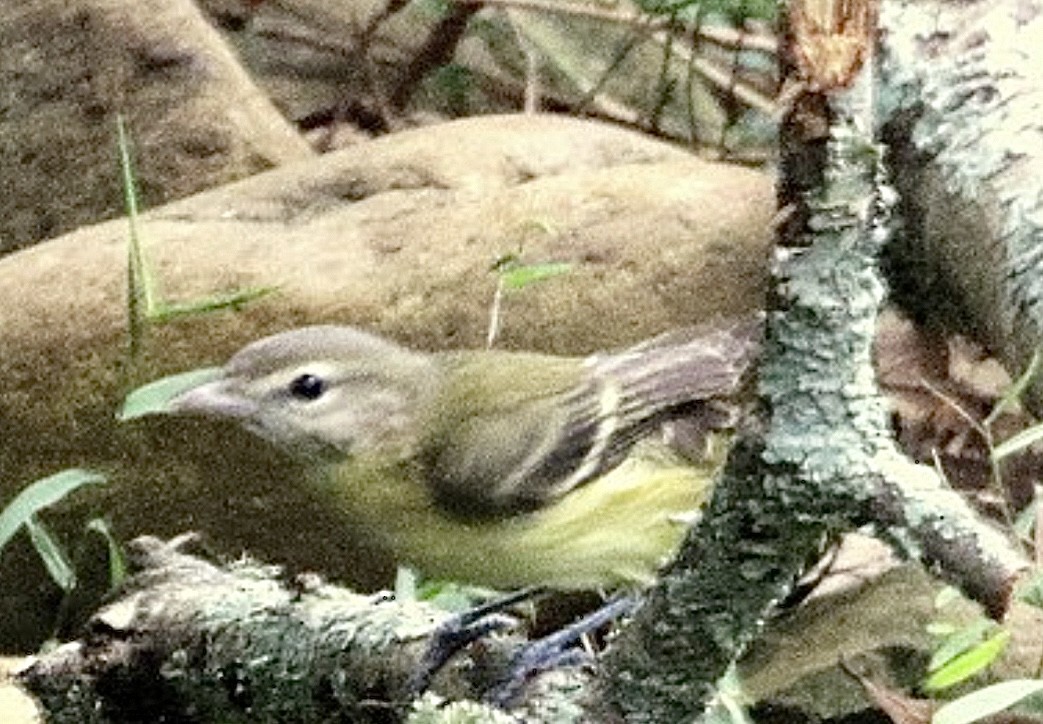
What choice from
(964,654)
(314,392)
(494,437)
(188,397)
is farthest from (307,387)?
(964,654)

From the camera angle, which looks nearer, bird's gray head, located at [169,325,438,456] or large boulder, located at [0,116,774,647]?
bird's gray head, located at [169,325,438,456]

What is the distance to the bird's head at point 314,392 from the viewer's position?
9.69 ft

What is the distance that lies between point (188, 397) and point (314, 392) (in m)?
0.17

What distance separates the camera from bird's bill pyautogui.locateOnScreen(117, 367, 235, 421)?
9.66ft

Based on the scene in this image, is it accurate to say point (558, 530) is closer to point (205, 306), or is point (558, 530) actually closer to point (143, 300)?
point (205, 306)

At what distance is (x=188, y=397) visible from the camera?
2.95 metres

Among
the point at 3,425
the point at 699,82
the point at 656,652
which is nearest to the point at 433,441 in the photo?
the point at 3,425

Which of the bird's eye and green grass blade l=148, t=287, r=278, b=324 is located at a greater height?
the bird's eye

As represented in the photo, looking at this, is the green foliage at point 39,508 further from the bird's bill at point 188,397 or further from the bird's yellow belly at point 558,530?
the bird's yellow belly at point 558,530

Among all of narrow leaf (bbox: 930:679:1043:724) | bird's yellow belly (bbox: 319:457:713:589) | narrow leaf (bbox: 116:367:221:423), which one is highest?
narrow leaf (bbox: 930:679:1043:724)

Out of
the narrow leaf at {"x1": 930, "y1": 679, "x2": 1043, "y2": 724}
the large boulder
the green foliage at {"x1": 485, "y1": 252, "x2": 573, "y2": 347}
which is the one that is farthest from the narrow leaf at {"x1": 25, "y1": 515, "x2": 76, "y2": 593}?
the narrow leaf at {"x1": 930, "y1": 679, "x2": 1043, "y2": 724}

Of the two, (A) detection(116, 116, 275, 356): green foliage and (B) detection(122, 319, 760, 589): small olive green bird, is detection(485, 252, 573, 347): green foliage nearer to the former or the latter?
(B) detection(122, 319, 760, 589): small olive green bird

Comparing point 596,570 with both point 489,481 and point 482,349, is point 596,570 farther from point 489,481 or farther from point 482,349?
point 482,349

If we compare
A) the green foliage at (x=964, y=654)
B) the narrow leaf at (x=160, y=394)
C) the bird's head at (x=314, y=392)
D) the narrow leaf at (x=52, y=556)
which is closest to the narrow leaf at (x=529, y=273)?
the bird's head at (x=314, y=392)
